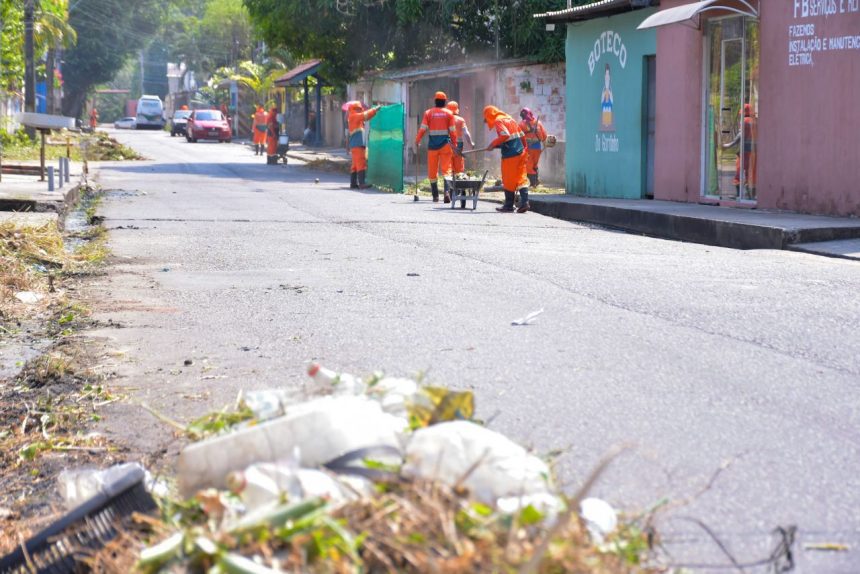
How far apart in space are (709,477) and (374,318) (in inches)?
152

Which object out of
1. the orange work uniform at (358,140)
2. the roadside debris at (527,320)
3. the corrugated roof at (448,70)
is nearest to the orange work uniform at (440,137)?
the orange work uniform at (358,140)

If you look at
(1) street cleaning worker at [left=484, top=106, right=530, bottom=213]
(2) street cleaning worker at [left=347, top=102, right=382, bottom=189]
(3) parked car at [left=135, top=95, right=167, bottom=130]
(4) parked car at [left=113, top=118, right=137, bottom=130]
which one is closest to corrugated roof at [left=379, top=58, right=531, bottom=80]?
(2) street cleaning worker at [left=347, top=102, right=382, bottom=189]

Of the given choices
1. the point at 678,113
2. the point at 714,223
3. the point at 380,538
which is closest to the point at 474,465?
the point at 380,538

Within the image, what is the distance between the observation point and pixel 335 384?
375 centimetres

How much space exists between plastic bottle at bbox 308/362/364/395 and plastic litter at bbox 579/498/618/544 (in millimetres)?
786

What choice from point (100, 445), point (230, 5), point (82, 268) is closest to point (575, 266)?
point (82, 268)

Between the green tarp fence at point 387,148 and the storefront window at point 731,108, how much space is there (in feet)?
24.0

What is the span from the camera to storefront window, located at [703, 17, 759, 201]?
56.3 ft

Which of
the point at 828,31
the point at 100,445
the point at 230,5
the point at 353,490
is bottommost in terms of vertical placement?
the point at 100,445

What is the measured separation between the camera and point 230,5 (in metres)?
95.8

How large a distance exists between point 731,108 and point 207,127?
4544cm

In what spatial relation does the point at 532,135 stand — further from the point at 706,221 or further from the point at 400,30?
the point at 400,30

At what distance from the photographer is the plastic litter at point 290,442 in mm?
3133

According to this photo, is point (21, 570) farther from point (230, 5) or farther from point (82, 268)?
point (230, 5)
